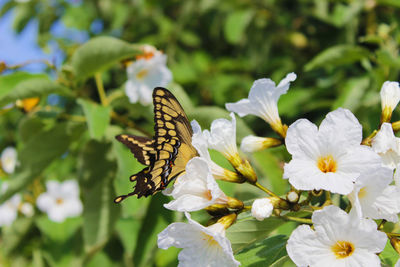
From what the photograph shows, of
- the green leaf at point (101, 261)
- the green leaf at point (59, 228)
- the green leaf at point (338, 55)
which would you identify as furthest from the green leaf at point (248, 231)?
the green leaf at point (59, 228)

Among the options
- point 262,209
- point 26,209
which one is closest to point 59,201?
point 26,209

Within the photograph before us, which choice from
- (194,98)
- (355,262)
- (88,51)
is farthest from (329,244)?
(194,98)

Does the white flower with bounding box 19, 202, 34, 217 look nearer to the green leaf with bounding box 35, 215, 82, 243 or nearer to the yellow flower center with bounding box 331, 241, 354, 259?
the green leaf with bounding box 35, 215, 82, 243

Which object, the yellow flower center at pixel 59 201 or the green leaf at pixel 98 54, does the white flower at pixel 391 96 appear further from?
the yellow flower center at pixel 59 201

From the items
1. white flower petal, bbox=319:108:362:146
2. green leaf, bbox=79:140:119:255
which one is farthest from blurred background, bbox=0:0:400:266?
white flower petal, bbox=319:108:362:146

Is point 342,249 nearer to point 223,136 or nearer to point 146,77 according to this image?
point 223,136

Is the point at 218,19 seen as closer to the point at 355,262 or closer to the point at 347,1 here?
the point at 347,1
